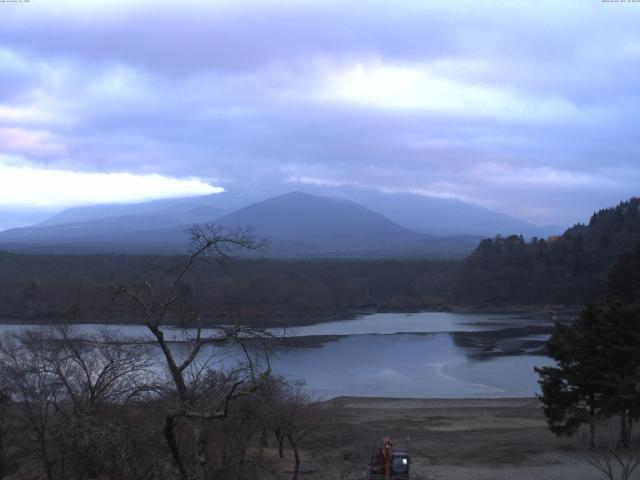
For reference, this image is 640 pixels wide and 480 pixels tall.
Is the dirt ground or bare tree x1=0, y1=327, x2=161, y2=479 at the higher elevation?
bare tree x1=0, y1=327, x2=161, y2=479

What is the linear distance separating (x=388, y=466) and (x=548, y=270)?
47560 millimetres

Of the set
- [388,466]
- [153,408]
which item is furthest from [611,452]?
[153,408]

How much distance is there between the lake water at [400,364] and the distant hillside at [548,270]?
1345 cm

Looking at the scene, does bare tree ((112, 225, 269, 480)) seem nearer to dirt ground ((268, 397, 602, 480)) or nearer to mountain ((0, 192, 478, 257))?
dirt ground ((268, 397, 602, 480))

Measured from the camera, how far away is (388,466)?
10.1m

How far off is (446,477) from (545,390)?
7.83 ft

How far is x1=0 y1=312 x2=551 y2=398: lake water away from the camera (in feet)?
76.1

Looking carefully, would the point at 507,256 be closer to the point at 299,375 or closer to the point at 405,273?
the point at 405,273

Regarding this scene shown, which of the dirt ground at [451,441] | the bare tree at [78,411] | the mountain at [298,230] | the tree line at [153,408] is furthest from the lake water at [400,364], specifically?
the mountain at [298,230]

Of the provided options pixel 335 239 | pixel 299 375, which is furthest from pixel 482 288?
pixel 335 239

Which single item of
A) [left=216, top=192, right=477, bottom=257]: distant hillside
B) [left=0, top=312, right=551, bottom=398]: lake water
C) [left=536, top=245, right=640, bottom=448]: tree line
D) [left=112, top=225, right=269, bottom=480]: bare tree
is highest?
[left=216, top=192, right=477, bottom=257]: distant hillside

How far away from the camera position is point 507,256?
2302 inches

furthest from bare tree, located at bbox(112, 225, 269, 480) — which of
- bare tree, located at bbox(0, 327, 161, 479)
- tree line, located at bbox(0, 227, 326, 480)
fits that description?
bare tree, located at bbox(0, 327, 161, 479)

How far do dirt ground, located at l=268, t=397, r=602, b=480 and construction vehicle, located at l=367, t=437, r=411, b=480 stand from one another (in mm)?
371
